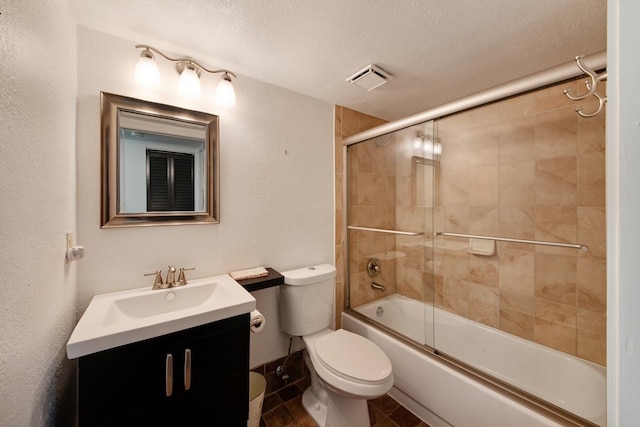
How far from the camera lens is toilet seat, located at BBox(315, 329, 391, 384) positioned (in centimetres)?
124

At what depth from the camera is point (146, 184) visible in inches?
50.1

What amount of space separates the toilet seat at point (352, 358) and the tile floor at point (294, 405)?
0.43 meters

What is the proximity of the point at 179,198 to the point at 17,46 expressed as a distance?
0.84 metres

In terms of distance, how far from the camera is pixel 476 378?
1285 millimetres

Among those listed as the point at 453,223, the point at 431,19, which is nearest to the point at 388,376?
the point at 453,223

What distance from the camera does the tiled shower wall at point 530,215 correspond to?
1.42 meters

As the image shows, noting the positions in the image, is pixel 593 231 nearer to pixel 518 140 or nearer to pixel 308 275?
pixel 518 140

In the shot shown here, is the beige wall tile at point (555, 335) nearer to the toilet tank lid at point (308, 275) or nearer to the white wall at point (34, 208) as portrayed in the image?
the toilet tank lid at point (308, 275)

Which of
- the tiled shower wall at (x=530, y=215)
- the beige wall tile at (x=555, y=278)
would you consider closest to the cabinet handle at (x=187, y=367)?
the tiled shower wall at (x=530, y=215)

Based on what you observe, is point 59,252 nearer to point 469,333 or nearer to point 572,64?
point 572,64

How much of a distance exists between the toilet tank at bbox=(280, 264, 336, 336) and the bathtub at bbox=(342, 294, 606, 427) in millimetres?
461

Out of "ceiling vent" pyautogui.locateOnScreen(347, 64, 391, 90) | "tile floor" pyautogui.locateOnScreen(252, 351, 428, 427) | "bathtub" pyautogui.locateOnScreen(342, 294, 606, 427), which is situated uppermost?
"ceiling vent" pyautogui.locateOnScreen(347, 64, 391, 90)

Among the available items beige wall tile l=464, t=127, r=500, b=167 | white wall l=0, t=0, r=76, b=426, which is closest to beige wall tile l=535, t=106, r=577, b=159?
beige wall tile l=464, t=127, r=500, b=167

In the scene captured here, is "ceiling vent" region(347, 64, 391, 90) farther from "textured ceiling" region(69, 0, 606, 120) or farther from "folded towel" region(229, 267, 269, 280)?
"folded towel" region(229, 267, 269, 280)
